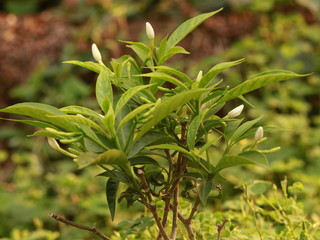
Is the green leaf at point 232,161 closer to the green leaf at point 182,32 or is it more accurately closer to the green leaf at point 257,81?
the green leaf at point 257,81

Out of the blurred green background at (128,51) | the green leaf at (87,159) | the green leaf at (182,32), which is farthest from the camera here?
the blurred green background at (128,51)

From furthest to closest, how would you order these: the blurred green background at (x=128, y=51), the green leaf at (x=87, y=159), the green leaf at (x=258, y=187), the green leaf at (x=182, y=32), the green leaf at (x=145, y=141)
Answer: the blurred green background at (x=128, y=51)
the green leaf at (x=258, y=187)
the green leaf at (x=182, y=32)
the green leaf at (x=145, y=141)
the green leaf at (x=87, y=159)

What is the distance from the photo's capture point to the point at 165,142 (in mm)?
983

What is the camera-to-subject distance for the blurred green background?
9.62ft

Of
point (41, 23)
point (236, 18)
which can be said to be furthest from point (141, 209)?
point (41, 23)

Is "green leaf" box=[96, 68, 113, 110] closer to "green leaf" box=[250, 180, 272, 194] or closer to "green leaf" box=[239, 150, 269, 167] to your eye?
"green leaf" box=[239, 150, 269, 167]

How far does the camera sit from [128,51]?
3.57 meters

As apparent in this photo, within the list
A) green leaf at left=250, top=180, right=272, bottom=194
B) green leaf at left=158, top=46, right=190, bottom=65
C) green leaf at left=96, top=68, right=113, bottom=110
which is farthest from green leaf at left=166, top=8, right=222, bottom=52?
green leaf at left=250, top=180, right=272, bottom=194

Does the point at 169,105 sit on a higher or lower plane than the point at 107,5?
higher

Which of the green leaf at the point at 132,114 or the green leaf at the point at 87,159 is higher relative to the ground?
the green leaf at the point at 132,114

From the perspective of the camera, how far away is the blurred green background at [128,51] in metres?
2.93

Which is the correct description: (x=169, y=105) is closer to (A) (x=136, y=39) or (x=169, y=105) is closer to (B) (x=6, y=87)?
(A) (x=136, y=39)

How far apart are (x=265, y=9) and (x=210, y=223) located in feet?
8.35

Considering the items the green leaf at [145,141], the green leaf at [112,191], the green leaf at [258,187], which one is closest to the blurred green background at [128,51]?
the green leaf at [258,187]
